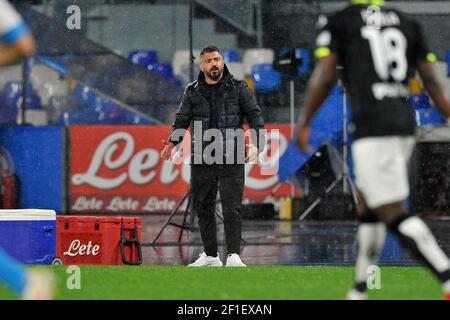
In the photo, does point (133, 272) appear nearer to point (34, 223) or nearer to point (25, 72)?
point (34, 223)

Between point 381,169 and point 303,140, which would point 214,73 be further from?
point 381,169

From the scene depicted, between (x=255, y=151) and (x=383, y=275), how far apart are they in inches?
68.4

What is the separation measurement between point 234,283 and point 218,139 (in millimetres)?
2323

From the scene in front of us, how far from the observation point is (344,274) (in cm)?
941

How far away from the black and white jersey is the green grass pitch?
1.42 m

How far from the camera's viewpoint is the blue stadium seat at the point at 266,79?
22109 mm

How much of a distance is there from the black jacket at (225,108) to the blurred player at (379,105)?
4.09 meters

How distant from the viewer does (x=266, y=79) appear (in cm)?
2214

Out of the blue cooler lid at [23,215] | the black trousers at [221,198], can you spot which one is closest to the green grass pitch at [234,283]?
the black trousers at [221,198]

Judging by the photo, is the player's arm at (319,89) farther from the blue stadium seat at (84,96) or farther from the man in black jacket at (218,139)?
the blue stadium seat at (84,96)

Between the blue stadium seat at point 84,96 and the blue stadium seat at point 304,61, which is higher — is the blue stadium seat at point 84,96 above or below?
below

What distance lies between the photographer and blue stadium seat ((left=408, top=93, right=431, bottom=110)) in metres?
21.2

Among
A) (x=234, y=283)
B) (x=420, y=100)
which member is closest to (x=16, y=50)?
(x=234, y=283)

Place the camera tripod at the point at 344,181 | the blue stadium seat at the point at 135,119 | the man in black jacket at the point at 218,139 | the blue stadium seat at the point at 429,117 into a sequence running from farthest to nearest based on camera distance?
the blue stadium seat at the point at 135,119 < the blue stadium seat at the point at 429,117 < the camera tripod at the point at 344,181 < the man in black jacket at the point at 218,139
